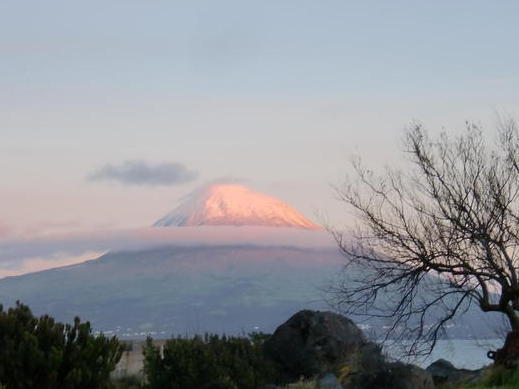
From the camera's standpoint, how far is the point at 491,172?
27.5m

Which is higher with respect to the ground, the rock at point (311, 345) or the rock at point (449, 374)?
the rock at point (311, 345)

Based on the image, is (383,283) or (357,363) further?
(383,283)

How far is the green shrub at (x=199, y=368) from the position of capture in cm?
2056

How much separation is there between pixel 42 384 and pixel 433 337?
1548 centimetres

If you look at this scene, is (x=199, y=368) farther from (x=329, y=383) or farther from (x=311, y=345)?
(x=311, y=345)

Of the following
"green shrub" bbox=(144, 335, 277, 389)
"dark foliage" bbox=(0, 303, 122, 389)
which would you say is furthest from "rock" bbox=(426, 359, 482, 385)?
"dark foliage" bbox=(0, 303, 122, 389)

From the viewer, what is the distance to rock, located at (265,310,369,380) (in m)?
23.3

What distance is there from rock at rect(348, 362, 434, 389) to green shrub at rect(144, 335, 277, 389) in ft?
7.70

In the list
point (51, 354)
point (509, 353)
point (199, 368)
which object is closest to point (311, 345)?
point (199, 368)

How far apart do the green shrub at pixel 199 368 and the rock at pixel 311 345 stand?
3.65 feet

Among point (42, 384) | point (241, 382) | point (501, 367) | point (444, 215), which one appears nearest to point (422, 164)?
point (444, 215)

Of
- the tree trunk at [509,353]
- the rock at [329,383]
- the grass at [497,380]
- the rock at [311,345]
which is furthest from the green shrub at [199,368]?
the tree trunk at [509,353]

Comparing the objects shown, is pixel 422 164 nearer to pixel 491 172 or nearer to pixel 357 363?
pixel 491 172

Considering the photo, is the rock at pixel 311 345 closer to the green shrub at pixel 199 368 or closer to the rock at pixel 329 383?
the green shrub at pixel 199 368
